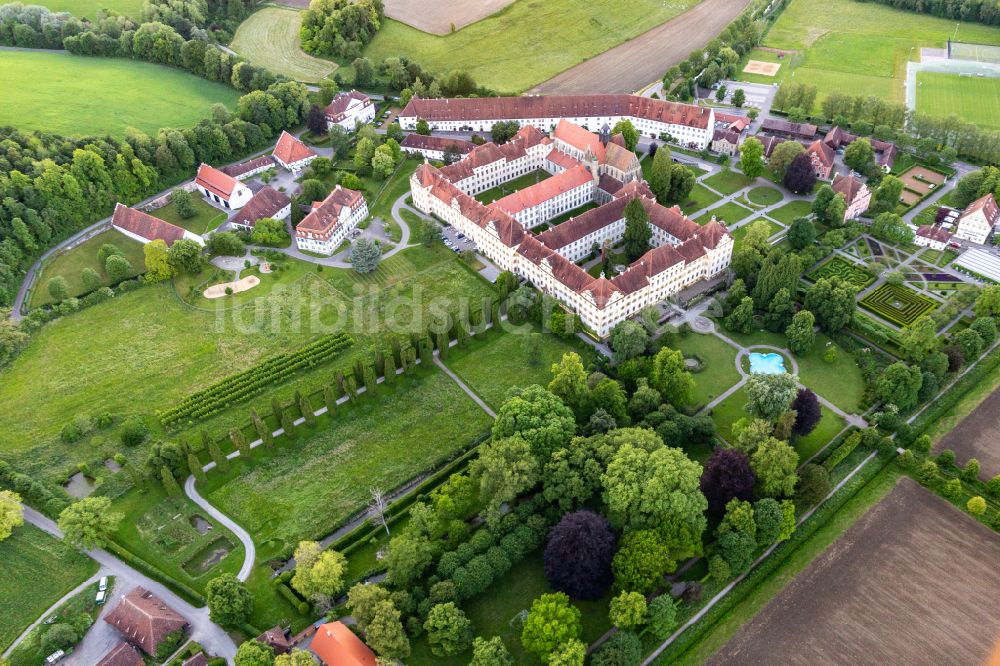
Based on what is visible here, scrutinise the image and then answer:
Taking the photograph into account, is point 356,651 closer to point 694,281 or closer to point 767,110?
point 694,281

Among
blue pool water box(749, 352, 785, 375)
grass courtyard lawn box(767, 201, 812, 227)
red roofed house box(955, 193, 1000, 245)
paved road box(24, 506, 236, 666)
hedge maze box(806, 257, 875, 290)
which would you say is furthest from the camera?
grass courtyard lawn box(767, 201, 812, 227)

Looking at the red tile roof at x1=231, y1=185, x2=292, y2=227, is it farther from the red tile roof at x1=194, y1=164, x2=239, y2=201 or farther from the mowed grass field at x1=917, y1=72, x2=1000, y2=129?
the mowed grass field at x1=917, y1=72, x2=1000, y2=129

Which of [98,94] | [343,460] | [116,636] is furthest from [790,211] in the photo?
[98,94]

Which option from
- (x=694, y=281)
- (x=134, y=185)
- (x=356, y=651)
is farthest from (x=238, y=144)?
(x=356, y=651)

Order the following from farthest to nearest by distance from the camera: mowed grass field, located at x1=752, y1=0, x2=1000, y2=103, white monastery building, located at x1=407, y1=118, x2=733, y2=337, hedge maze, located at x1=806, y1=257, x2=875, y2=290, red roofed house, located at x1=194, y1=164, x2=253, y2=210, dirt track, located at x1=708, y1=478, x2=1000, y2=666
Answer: mowed grass field, located at x1=752, y1=0, x2=1000, y2=103
red roofed house, located at x1=194, y1=164, x2=253, y2=210
hedge maze, located at x1=806, y1=257, x2=875, y2=290
white monastery building, located at x1=407, y1=118, x2=733, y2=337
dirt track, located at x1=708, y1=478, x2=1000, y2=666

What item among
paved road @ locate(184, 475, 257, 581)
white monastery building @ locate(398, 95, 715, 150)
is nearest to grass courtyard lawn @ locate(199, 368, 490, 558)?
paved road @ locate(184, 475, 257, 581)

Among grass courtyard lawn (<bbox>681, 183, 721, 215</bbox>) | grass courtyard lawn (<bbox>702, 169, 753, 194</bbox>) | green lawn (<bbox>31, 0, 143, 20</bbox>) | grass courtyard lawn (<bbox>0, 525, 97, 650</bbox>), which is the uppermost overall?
green lawn (<bbox>31, 0, 143, 20</bbox>)
